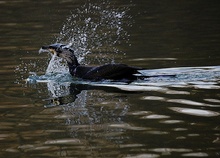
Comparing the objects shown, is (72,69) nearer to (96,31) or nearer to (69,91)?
(69,91)

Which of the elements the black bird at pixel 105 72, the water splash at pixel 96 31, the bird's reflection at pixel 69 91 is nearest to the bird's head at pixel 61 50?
the black bird at pixel 105 72

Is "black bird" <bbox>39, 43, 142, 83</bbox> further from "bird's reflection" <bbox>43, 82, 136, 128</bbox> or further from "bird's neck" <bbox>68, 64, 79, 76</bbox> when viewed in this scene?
"bird's reflection" <bbox>43, 82, 136, 128</bbox>

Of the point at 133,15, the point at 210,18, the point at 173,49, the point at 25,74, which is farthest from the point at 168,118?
the point at 133,15

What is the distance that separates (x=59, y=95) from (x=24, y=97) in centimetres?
57

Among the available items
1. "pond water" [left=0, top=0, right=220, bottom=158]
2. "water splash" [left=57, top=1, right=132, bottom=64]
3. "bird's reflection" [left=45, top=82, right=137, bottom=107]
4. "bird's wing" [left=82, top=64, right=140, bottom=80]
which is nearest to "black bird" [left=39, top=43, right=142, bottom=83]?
"bird's wing" [left=82, top=64, right=140, bottom=80]

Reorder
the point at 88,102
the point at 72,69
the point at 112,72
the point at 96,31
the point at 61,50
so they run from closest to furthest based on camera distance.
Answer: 1. the point at 88,102
2. the point at 112,72
3. the point at 72,69
4. the point at 61,50
5. the point at 96,31

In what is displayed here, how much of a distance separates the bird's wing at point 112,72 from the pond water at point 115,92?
166 millimetres

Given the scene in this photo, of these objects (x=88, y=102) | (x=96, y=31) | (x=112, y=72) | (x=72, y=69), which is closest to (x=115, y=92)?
(x=88, y=102)

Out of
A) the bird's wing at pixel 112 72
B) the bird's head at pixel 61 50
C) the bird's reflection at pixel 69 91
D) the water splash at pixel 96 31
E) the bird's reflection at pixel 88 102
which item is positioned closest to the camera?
the bird's reflection at pixel 88 102

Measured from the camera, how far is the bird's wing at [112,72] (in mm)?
10680

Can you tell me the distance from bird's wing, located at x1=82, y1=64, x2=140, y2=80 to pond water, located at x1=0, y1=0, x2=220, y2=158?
17 cm

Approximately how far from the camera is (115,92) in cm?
1000

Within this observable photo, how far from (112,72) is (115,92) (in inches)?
34.6

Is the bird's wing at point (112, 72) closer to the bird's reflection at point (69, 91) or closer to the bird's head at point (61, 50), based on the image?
the bird's reflection at point (69, 91)
